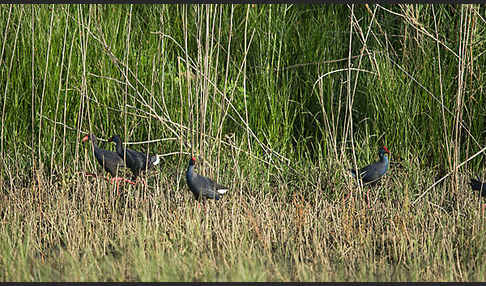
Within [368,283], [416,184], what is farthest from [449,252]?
[416,184]

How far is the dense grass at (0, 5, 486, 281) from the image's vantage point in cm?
346

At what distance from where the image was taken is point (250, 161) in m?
4.85

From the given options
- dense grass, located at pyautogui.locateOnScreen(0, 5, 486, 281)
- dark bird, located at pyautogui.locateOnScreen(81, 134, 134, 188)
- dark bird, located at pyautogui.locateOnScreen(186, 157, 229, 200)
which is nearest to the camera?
dense grass, located at pyautogui.locateOnScreen(0, 5, 486, 281)

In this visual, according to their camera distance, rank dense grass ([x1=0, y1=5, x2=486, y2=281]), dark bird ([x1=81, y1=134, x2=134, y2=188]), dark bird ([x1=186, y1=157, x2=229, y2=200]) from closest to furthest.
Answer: dense grass ([x1=0, y1=5, x2=486, y2=281]) → dark bird ([x1=186, y1=157, x2=229, y2=200]) → dark bird ([x1=81, y1=134, x2=134, y2=188])

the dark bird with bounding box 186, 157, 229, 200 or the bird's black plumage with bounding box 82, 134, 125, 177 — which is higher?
the dark bird with bounding box 186, 157, 229, 200

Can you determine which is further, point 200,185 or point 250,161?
point 250,161

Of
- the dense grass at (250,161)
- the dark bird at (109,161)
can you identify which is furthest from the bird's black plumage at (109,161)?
the dense grass at (250,161)

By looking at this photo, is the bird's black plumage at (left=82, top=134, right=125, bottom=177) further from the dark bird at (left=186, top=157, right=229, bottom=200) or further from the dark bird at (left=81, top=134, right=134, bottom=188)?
the dark bird at (left=186, top=157, right=229, bottom=200)

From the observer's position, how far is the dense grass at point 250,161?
3462mm

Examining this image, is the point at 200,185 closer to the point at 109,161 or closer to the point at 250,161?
the point at 250,161

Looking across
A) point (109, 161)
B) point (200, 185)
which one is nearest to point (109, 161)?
point (109, 161)

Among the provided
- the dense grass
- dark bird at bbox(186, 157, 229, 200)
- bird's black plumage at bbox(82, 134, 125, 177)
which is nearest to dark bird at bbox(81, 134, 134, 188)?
bird's black plumage at bbox(82, 134, 125, 177)

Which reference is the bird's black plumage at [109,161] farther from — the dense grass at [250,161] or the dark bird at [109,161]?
the dense grass at [250,161]

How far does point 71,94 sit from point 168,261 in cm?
276
